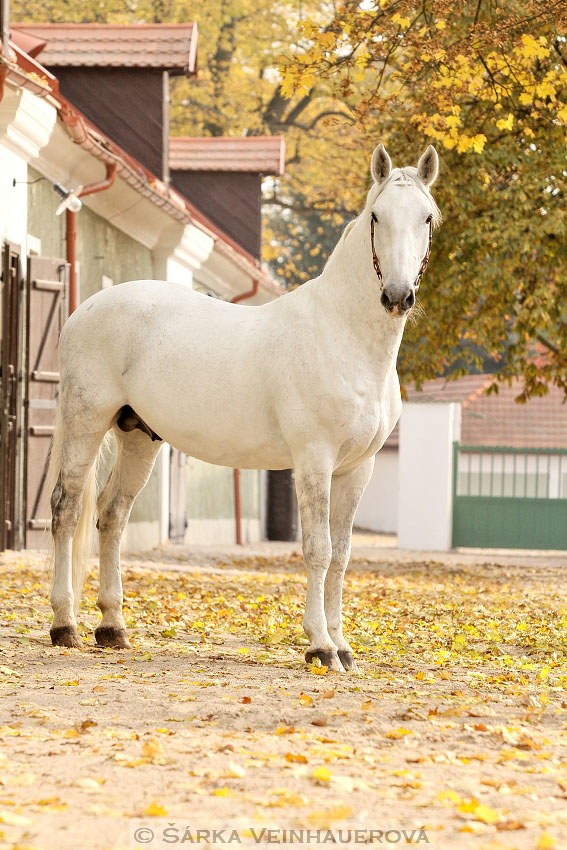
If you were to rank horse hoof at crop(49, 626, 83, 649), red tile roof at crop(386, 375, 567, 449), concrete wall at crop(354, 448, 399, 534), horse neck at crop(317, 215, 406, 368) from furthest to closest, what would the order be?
1. concrete wall at crop(354, 448, 399, 534)
2. red tile roof at crop(386, 375, 567, 449)
3. horse hoof at crop(49, 626, 83, 649)
4. horse neck at crop(317, 215, 406, 368)

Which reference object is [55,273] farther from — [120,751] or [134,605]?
[120,751]

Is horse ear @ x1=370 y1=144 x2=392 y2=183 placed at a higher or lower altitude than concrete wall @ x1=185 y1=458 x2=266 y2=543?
higher

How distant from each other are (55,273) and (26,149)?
1.36 metres

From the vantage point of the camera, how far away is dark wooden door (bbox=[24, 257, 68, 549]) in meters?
13.0

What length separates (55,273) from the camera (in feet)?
44.0

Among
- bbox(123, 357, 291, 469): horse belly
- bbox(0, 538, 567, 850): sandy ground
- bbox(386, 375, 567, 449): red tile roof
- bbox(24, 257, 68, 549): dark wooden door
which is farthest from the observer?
bbox(386, 375, 567, 449): red tile roof

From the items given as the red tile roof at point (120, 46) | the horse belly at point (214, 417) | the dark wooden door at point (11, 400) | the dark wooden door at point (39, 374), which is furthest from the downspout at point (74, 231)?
the horse belly at point (214, 417)

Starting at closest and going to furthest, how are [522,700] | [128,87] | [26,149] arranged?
[522,700] < [26,149] < [128,87]

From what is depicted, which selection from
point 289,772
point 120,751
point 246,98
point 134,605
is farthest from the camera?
point 246,98

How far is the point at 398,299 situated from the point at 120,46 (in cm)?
1339

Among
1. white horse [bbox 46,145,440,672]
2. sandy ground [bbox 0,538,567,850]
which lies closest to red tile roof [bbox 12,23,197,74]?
sandy ground [bbox 0,538,567,850]

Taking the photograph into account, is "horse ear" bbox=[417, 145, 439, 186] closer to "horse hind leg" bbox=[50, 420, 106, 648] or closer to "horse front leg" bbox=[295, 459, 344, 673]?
"horse front leg" bbox=[295, 459, 344, 673]

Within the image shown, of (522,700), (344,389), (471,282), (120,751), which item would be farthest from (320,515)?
(471,282)

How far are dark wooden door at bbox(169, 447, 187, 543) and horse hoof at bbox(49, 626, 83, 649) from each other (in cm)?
1099
